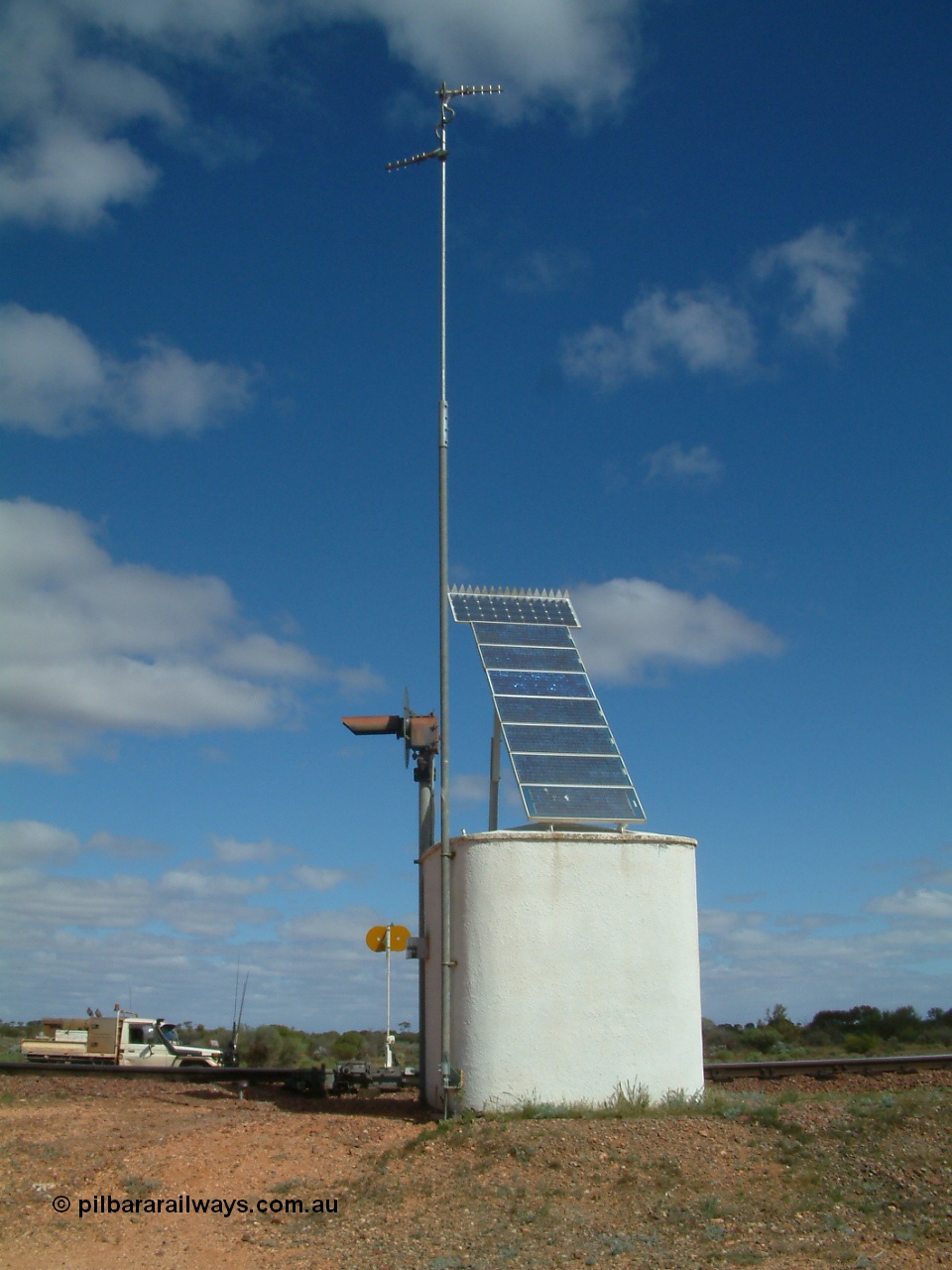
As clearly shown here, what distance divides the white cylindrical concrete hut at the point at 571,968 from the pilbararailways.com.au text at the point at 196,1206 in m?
3.41

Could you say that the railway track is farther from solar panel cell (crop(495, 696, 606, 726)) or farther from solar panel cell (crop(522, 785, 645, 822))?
solar panel cell (crop(495, 696, 606, 726))

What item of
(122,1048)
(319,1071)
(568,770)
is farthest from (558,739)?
(122,1048)

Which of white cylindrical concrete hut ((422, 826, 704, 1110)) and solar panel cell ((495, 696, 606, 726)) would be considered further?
solar panel cell ((495, 696, 606, 726))

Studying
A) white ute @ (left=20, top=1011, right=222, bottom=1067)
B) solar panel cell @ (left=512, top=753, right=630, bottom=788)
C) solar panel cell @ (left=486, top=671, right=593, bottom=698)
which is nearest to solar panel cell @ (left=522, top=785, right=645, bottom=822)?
solar panel cell @ (left=512, top=753, right=630, bottom=788)

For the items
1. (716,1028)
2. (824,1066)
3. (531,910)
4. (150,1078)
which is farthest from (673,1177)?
(716,1028)

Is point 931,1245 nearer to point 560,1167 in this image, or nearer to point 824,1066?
point 560,1167

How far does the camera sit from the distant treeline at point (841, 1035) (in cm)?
3238

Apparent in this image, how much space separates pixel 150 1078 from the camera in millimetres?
21672

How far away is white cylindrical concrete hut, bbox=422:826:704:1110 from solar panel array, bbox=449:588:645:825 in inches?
32.8

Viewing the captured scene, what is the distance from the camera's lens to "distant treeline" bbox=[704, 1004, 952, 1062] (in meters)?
32.4

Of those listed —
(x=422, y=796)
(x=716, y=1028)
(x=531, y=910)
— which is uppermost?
(x=422, y=796)

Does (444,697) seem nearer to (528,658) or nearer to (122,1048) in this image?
(528,658)

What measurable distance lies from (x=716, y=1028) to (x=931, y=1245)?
30318 mm

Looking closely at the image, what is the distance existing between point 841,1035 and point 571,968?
27.5 metres
